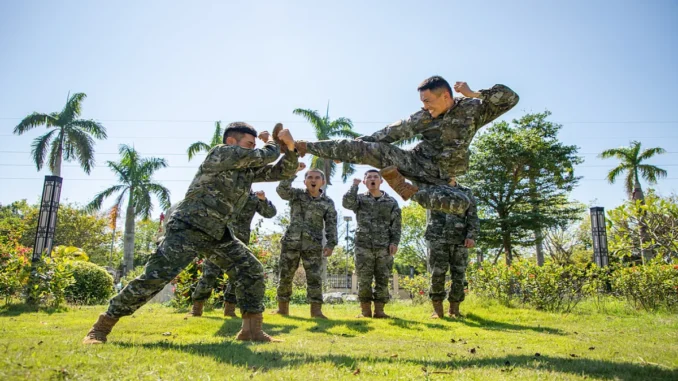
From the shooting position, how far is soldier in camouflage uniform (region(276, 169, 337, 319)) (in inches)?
324

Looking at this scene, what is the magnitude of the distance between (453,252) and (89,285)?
35.4 feet

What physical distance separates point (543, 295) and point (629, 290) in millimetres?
2359

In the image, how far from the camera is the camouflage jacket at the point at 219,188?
4.69 metres

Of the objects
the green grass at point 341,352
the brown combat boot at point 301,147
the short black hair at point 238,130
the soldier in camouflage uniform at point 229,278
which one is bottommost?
the green grass at point 341,352

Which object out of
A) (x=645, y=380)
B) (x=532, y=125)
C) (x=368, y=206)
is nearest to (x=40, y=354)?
(x=645, y=380)

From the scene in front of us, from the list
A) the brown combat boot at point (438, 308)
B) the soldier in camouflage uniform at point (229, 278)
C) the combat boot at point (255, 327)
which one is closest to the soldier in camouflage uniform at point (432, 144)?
the combat boot at point (255, 327)

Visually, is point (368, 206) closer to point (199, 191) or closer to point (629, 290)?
point (199, 191)

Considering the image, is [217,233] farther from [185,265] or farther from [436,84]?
[436,84]

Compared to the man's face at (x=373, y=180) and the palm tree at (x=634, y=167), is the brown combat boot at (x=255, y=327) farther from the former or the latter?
the palm tree at (x=634, y=167)

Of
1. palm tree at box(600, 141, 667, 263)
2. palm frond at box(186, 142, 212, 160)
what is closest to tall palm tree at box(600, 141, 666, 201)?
palm tree at box(600, 141, 667, 263)

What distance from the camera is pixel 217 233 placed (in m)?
4.77

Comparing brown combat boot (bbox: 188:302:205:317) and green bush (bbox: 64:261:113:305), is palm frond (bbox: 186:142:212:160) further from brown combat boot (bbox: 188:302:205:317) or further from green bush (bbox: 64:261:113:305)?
brown combat boot (bbox: 188:302:205:317)

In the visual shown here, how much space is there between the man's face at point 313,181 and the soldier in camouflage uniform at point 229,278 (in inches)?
31.8

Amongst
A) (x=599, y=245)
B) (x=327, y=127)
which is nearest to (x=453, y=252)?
(x=599, y=245)
